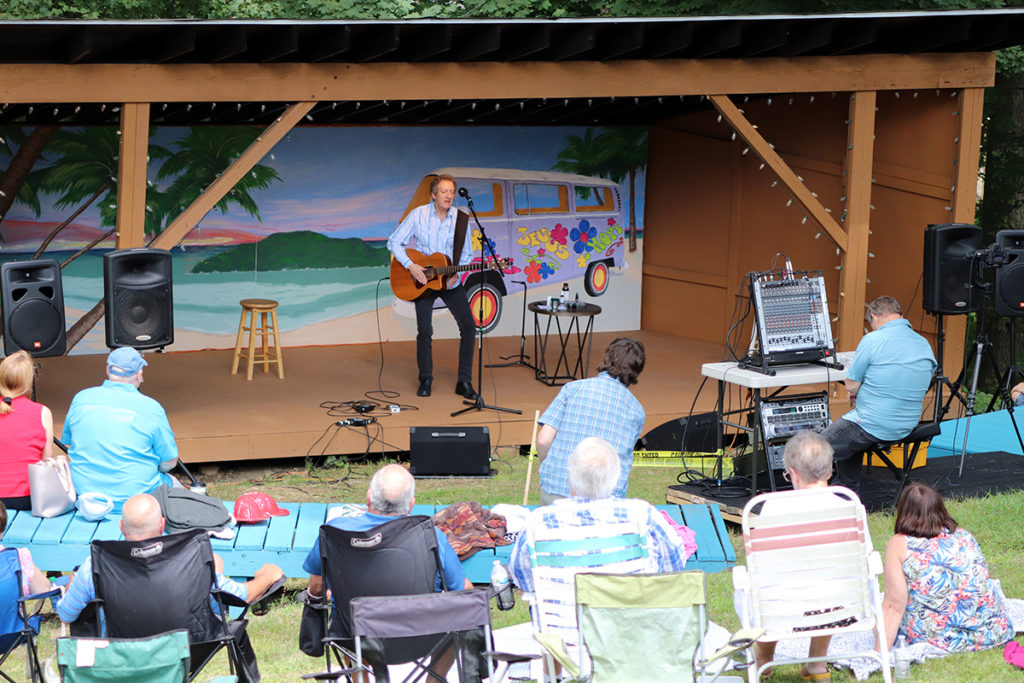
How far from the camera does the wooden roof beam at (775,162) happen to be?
Answer: 27.5 ft

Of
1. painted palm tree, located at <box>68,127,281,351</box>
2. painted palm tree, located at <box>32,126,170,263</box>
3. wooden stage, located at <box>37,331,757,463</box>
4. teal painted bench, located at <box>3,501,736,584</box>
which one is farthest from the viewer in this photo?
painted palm tree, located at <box>68,127,281,351</box>

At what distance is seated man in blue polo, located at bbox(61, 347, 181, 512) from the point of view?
212 inches

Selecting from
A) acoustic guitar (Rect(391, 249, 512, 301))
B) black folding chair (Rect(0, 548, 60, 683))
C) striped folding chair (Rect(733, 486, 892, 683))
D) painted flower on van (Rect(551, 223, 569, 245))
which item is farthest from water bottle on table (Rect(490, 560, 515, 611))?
painted flower on van (Rect(551, 223, 569, 245))

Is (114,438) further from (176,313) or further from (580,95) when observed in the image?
(176,313)

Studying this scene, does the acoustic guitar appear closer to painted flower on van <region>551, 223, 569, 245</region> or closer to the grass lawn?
the grass lawn

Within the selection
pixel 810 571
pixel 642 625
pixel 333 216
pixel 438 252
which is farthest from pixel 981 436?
pixel 333 216

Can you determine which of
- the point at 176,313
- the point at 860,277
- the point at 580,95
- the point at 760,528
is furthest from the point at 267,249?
the point at 760,528

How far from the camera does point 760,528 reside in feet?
13.2

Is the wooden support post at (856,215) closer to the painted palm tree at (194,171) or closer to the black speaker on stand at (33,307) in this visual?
the painted palm tree at (194,171)

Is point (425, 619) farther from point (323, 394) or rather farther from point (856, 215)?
point (856, 215)

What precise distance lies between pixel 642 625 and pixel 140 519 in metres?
1.62

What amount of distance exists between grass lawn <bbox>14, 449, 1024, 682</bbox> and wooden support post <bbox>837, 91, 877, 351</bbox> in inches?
71.5

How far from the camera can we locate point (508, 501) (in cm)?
708

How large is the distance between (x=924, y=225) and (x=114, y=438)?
6.54 meters
